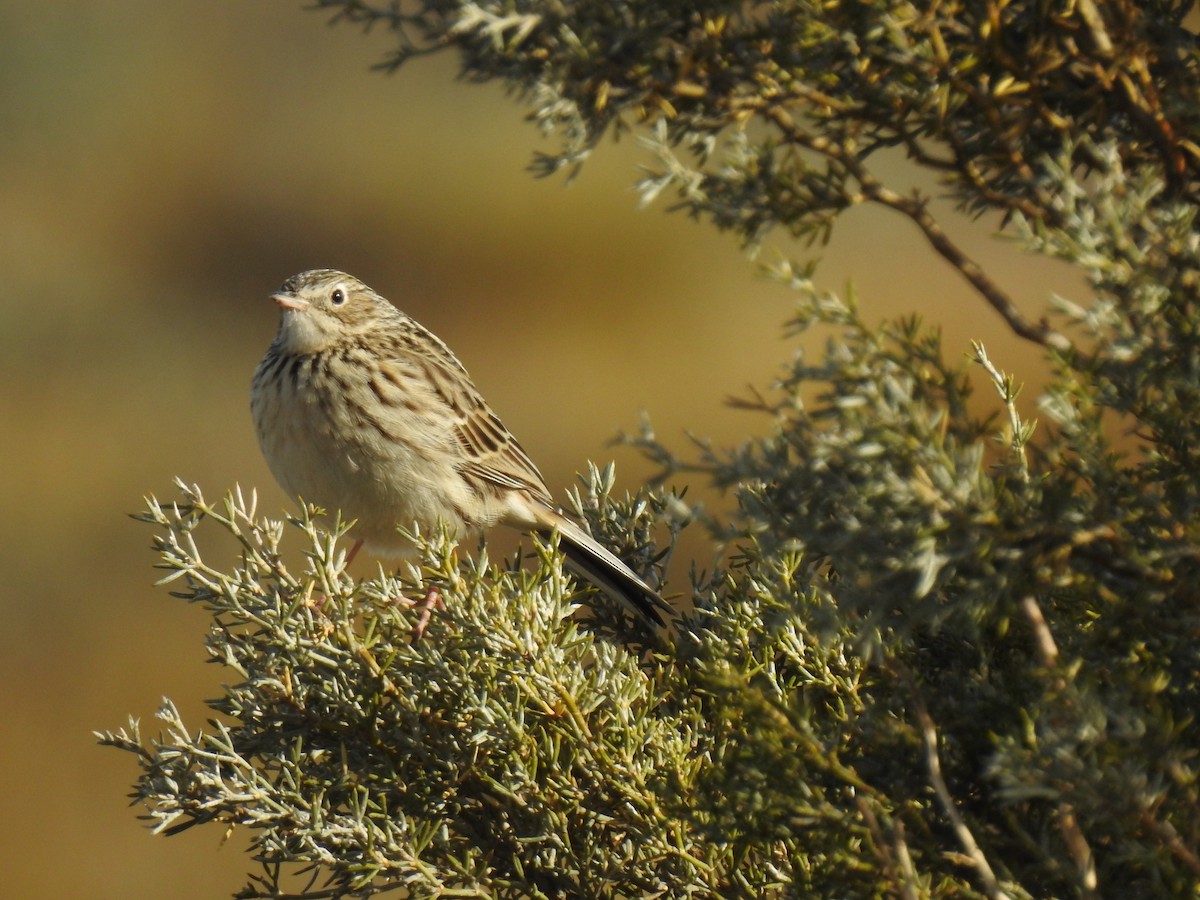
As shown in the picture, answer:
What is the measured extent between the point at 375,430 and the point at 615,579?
1.51 m

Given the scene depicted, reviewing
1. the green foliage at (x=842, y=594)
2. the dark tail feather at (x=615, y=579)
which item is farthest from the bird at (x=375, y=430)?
the green foliage at (x=842, y=594)

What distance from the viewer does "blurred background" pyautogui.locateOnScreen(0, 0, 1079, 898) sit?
372 inches

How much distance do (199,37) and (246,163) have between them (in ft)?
12.5

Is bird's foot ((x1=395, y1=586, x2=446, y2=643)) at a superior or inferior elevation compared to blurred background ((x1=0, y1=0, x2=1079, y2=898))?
A: inferior

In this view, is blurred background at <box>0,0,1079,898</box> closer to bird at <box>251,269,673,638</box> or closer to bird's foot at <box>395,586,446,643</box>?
bird at <box>251,269,673,638</box>

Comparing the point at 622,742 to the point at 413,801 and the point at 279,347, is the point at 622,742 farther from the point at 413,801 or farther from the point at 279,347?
the point at 279,347

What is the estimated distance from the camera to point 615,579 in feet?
9.78

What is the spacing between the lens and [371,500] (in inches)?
164

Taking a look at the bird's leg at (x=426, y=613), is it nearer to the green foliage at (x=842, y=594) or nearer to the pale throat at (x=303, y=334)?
the green foliage at (x=842, y=594)

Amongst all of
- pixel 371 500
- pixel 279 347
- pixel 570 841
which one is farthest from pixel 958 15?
pixel 279 347

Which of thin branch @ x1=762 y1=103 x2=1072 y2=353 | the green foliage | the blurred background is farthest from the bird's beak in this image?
the blurred background

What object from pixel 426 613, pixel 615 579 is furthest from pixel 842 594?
pixel 615 579

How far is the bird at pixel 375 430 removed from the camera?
4141mm

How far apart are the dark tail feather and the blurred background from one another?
5.84 meters
